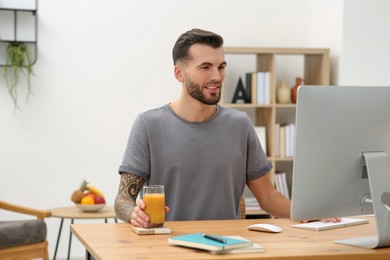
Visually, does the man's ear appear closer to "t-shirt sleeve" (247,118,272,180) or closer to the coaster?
"t-shirt sleeve" (247,118,272,180)

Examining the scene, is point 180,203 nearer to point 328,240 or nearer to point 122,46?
point 328,240

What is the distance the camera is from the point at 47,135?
535cm

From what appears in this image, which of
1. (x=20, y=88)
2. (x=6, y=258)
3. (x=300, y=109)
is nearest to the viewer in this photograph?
(x=300, y=109)

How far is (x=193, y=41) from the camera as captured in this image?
2.88 meters

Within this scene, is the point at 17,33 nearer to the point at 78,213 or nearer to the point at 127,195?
the point at 78,213

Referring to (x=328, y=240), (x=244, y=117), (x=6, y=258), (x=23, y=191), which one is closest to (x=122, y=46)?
(x=23, y=191)

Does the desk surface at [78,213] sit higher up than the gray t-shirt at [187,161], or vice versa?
the gray t-shirt at [187,161]

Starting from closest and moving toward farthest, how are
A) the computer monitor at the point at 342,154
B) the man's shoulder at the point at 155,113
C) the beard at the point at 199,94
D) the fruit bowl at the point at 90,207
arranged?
the computer monitor at the point at 342,154 → the beard at the point at 199,94 → the man's shoulder at the point at 155,113 → the fruit bowl at the point at 90,207

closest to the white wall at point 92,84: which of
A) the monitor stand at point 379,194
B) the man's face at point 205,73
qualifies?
the man's face at point 205,73

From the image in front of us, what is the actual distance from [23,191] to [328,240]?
344cm

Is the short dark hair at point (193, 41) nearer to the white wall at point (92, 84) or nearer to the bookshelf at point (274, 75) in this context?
the bookshelf at point (274, 75)

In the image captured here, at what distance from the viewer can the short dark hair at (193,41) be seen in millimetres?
2859

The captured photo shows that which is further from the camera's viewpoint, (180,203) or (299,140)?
(180,203)

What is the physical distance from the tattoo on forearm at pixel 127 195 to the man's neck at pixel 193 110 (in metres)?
0.33
